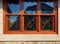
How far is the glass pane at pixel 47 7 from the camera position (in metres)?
6.52

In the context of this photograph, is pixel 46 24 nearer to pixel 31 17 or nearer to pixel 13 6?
pixel 31 17

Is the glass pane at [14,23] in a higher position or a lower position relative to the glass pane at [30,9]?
lower

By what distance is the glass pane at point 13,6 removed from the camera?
6.54m

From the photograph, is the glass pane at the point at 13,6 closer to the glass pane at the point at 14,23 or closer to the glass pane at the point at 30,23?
the glass pane at the point at 14,23

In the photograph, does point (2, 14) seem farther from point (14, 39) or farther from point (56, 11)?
point (56, 11)

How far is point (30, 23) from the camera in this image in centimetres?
650

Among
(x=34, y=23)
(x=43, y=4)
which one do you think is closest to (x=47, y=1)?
(x=43, y=4)

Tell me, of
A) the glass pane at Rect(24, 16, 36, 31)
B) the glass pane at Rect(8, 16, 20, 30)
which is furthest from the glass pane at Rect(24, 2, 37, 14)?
the glass pane at Rect(8, 16, 20, 30)

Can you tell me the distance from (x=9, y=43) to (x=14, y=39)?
148mm

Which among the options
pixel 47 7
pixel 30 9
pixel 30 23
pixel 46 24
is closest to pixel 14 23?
pixel 30 23

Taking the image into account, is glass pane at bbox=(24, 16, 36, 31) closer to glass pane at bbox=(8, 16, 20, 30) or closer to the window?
the window

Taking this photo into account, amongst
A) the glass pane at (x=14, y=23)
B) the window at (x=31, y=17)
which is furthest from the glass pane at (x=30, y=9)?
the glass pane at (x=14, y=23)

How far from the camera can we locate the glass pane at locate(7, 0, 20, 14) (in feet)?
21.4

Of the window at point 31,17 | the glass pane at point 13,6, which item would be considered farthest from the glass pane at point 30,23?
the glass pane at point 13,6
